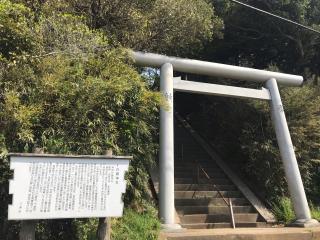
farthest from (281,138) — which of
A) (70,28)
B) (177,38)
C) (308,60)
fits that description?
(308,60)

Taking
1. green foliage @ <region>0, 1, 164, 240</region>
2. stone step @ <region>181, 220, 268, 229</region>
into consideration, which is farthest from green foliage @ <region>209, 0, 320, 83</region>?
green foliage @ <region>0, 1, 164, 240</region>

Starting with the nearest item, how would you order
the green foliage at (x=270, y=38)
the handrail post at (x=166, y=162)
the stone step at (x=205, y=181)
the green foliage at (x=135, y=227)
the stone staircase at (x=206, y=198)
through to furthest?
→ the green foliage at (x=135, y=227) → the handrail post at (x=166, y=162) → the stone staircase at (x=206, y=198) → the stone step at (x=205, y=181) → the green foliage at (x=270, y=38)

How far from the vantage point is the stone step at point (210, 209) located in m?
9.52

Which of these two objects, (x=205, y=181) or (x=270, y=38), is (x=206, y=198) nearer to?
(x=205, y=181)

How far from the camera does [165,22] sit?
32.9ft

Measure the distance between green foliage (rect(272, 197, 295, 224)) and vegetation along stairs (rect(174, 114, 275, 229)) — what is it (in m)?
0.17

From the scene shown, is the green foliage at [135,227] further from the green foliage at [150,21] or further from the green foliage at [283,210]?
the green foliage at [283,210]

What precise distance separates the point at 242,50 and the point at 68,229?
1157 centimetres

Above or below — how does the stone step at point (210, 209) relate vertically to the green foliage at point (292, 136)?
below

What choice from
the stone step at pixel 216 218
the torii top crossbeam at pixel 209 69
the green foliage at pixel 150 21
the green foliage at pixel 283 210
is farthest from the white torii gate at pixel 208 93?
the stone step at pixel 216 218

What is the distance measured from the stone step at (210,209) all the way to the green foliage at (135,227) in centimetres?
240

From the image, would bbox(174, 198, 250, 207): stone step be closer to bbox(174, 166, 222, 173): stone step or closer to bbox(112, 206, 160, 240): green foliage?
bbox(174, 166, 222, 173): stone step

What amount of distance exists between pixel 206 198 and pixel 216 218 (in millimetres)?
750

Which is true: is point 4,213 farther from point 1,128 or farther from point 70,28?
point 70,28
